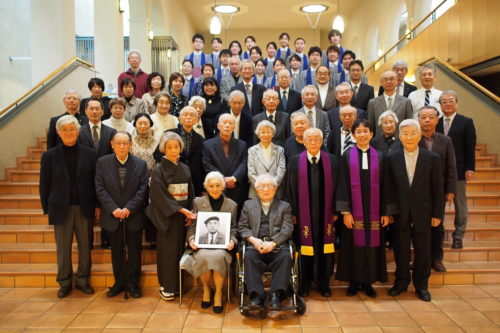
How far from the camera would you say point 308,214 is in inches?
157

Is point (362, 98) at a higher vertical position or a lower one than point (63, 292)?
higher

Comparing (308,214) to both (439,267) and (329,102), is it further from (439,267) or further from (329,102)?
(329,102)

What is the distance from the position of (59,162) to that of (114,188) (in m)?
0.60

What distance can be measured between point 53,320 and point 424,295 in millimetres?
3344

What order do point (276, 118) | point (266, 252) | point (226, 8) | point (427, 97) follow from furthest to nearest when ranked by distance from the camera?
point (226, 8), point (427, 97), point (276, 118), point (266, 252)

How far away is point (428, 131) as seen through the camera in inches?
170

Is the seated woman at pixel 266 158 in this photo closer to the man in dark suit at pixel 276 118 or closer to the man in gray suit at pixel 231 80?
the man in dark suit at pixel 276 118

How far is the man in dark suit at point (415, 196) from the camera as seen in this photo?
3949mm

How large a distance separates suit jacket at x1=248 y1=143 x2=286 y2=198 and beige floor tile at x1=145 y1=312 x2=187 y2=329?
143 cm

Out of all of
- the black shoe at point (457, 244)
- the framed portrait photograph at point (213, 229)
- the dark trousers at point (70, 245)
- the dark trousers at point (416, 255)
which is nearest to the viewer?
the framed portrait photograph at point (213, 229)

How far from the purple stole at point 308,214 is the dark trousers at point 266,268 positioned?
0.29m

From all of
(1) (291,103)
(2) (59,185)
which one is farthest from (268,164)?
(2) (59,185)

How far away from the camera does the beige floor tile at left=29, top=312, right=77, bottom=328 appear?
3502 millimetres

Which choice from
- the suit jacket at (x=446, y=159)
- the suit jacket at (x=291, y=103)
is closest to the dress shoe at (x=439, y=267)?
the suit jacket at (x=446, y=159)
